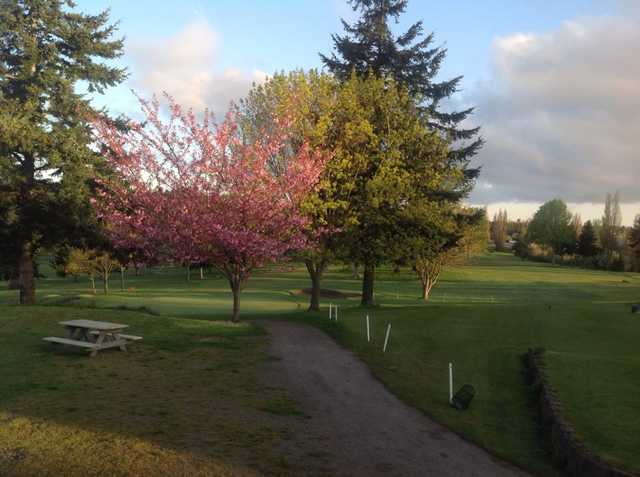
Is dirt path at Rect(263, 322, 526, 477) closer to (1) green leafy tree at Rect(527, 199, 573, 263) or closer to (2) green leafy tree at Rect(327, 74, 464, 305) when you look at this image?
(2) green leafy tree at Rect(327, 74, 464, 305)

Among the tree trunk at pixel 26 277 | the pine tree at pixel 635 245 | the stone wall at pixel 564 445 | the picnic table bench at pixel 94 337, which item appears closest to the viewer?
the stone wall at pixel 564 445

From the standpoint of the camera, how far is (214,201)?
71.6 ft

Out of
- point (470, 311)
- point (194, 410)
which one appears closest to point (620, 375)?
point (194, 410)

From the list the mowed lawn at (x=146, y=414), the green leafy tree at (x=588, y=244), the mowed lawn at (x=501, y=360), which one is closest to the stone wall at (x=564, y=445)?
the mowed lawn at (x=501, y=360)

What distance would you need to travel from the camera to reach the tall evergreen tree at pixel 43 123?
2683 cm

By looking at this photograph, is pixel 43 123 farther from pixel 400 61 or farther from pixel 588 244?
pixel 588 244

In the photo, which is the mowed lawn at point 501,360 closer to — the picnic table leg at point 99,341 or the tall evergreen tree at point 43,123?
the picnic table leg at point 99,341

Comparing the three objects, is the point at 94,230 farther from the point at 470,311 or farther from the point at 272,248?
the point at 470,311

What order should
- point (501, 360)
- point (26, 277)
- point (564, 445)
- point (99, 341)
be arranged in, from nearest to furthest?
point (564, 445) → point (99, 341) → point (501, 360) → point (26, 277)

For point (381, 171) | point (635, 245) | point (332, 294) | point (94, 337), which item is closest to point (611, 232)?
point (635, 245)

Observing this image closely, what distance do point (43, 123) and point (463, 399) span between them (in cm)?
2570

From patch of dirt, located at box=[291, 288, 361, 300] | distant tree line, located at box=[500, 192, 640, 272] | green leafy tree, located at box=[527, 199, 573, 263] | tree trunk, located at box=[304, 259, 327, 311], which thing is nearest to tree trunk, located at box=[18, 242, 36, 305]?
tree trunk, located at box=[304, 259, 327, 311]

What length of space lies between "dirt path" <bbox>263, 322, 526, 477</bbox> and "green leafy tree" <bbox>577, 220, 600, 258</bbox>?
Result: 98.4m

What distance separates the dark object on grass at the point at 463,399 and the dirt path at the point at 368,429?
1.08 meters
